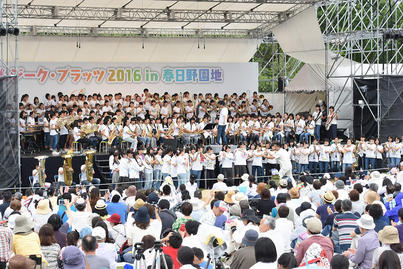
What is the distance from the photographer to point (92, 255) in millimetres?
6633

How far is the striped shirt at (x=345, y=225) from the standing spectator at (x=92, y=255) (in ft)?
10.4

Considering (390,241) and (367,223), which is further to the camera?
(367,223)

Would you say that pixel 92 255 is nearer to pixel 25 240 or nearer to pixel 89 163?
pixel 25 240

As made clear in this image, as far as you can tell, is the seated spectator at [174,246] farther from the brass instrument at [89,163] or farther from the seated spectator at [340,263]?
the brass instrument at [89,163]

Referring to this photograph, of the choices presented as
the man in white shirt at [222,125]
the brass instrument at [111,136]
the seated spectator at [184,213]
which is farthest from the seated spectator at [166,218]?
the man in white shirt at [222,125]

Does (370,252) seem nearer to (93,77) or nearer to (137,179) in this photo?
(137,179)

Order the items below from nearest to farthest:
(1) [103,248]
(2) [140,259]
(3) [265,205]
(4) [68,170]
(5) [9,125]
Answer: (2) [140,259] → (1) [103,248] → (3) [265,205] → (5) [9,125] → (4) [68,170]

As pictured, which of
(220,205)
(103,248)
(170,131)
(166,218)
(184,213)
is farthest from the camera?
(170,131)

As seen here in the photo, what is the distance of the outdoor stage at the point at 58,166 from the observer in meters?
18.1

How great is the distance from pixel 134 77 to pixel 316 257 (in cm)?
1912

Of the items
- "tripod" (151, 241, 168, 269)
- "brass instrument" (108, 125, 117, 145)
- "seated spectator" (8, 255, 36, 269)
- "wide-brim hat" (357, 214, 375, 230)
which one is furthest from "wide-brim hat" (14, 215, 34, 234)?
"brass instrument" (108, 125, 117, 145)

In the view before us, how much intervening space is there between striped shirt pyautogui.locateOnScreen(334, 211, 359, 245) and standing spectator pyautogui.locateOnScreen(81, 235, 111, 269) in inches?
125

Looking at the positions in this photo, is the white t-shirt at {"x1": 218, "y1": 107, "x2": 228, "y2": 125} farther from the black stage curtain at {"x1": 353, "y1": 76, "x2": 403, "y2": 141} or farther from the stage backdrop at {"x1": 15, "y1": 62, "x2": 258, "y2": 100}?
the black stage curtain at {"x1": 353, "y1": 76, "x2": 403, "y2": 141}

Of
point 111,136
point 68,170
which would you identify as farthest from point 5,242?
point 111,136
